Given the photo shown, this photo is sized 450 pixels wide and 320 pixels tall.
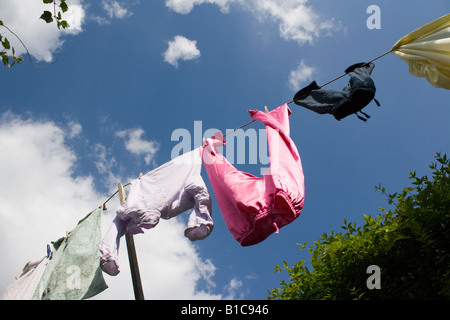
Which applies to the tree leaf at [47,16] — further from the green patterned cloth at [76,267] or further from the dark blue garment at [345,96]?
the dark blue garment at [345,96]

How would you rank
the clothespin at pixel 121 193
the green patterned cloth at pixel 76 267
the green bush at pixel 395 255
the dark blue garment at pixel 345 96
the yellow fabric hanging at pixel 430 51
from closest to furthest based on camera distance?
the green bush at pixel 395 255 → the yellow fabric hanging at pixel 430 51 → the dark blue garment at pixel 345 96 → the green patterned cloth at pixel 76 267 → the clothespin at pixel 121 193

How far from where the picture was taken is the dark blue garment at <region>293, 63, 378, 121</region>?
309 centimetres

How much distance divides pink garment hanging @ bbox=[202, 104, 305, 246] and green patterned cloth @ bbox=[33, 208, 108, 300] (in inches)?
46.3

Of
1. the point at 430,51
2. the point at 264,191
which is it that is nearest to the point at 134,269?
the point at 264,191

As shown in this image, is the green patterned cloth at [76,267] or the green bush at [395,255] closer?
the green bush at [395,255]

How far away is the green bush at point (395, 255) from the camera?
209 centimetres

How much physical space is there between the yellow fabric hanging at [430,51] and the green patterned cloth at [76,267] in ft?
9.58

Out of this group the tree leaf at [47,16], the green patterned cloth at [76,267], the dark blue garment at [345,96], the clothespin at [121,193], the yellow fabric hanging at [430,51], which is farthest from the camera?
the clothespin at [121,193]

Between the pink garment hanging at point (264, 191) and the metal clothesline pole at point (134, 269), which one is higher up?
the pink garment hanging at point (264, 191)

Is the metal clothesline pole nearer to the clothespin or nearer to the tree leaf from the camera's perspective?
the clothespin

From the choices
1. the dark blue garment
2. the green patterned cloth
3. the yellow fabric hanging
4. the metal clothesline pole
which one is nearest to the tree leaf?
the metal clothesline pole

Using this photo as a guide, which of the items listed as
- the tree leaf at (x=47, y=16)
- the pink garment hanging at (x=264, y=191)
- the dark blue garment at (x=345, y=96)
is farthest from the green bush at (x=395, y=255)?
the tree leaf at (x=47, y=16)

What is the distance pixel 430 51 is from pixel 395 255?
164 cm

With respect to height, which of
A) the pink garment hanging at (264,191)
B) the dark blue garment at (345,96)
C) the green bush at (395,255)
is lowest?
the green bush at (395,255)
